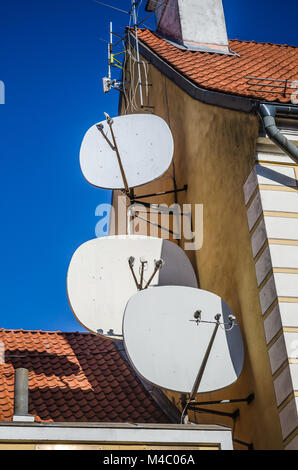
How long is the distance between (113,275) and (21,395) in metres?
2.47

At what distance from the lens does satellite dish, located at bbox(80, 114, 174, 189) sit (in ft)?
35.3

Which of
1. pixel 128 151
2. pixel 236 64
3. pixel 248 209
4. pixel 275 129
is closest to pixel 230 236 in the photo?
pixel 248 209

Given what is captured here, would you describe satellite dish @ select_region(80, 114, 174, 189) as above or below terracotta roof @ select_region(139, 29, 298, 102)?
below

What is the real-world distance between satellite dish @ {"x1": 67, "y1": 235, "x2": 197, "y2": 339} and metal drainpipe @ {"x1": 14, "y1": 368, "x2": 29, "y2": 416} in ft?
4.65

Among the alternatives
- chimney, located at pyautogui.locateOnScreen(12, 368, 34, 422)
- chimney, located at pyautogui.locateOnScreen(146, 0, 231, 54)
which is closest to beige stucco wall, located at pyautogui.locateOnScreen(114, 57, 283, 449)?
chimney, located at pyautogui.locateOnScreen(12, 368, 34, 422)

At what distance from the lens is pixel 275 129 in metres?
8.12

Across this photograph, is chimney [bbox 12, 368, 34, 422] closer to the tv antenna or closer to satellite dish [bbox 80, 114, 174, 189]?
the tv antenna

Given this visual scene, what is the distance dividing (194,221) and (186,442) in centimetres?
442

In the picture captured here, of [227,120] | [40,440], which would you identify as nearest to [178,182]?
[227,120]

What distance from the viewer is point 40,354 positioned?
11062 mm

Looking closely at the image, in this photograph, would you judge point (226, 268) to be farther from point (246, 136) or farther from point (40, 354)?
point (40, 354)
